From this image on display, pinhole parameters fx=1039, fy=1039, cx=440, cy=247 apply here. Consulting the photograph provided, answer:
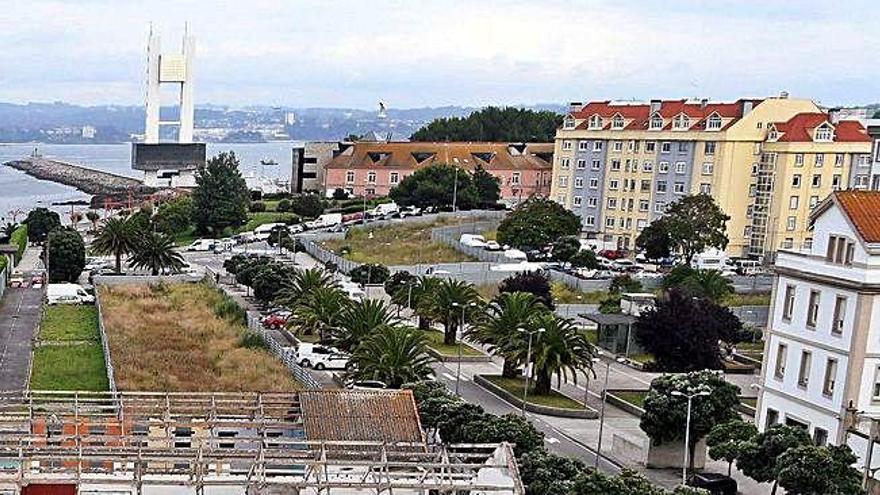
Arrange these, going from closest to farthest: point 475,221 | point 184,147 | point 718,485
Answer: point 718,485 → point 475,221 → point 184,147

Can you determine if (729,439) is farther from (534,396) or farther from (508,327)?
(508,327)

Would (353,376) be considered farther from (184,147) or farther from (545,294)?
(184,147)

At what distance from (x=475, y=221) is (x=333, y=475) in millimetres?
62462

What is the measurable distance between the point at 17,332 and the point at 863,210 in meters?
35.4

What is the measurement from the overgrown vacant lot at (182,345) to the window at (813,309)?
16.9 m

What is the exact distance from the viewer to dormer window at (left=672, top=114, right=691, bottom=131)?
73.1 m

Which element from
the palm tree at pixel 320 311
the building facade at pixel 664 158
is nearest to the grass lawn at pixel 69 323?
the palm tree at pixel 320 311

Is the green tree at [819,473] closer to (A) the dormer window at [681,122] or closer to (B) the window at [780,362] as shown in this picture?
(B) the window at [780,362]

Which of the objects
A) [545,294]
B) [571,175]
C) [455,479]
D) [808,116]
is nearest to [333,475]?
[455,479]

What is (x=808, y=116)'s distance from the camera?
6975 cm

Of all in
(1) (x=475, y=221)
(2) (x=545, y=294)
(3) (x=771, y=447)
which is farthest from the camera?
(1) (x=475, y=221)

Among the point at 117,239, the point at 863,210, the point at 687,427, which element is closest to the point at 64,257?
the point at 117,239

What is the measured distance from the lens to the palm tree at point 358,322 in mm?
38500

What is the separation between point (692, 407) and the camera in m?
28.6
